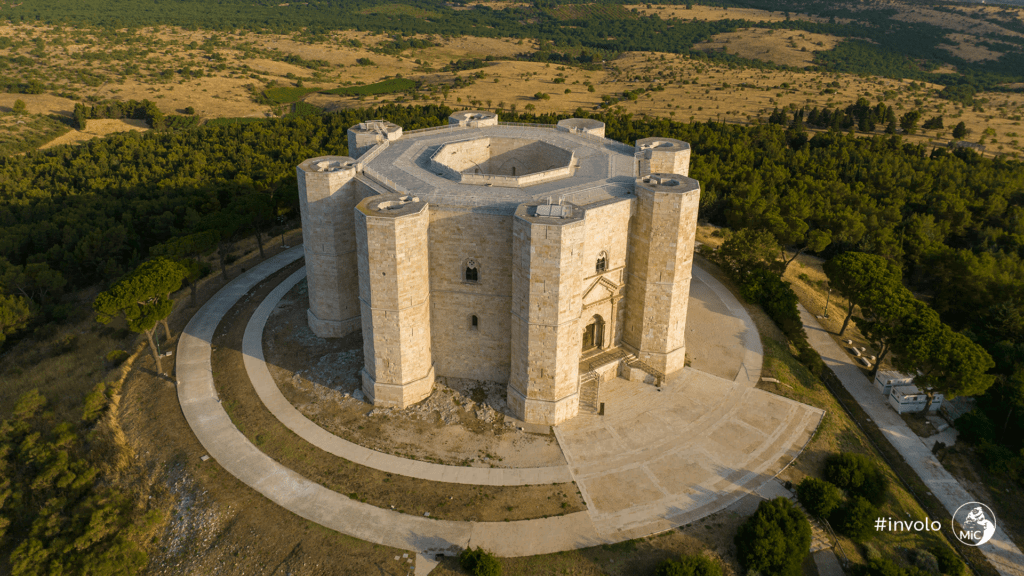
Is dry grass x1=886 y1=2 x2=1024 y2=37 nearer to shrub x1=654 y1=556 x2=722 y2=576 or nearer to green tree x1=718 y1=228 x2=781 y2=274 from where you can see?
green tree x1=718 y1=228 x2=781 y2=274

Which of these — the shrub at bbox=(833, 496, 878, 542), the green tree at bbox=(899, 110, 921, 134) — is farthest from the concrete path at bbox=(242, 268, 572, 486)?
the green tree at bbox=(899, 110, 921, 134)

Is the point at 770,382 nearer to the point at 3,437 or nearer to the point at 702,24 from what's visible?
the point at 3,437

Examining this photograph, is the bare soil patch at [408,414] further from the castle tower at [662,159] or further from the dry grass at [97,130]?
the dry grass at [97,130]

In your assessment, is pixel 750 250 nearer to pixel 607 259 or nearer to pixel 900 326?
pixel 900 326

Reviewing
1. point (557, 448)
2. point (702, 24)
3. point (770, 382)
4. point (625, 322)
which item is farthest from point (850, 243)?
point (702, 24)

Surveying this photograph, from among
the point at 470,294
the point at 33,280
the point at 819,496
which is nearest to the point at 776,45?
the point at 470,294

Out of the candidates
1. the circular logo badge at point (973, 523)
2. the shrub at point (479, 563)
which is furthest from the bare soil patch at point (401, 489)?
the circular logo badge at point (973, 523)
